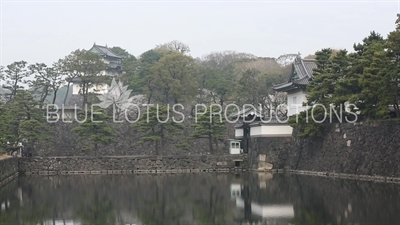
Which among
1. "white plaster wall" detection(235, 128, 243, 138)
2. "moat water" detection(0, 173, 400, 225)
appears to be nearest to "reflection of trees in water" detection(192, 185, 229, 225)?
"moat water" detection(0, 173, 400, 225)

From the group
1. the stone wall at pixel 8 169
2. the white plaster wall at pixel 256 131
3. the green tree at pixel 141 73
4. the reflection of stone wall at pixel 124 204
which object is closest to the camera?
the reflection of stone wall at pixel 124 204

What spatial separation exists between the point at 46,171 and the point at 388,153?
2032 centimetres

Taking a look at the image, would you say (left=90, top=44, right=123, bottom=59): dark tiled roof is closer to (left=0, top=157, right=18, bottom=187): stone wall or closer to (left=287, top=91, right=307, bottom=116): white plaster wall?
(left=0, top=157, right=18, bottom=187): stone wall

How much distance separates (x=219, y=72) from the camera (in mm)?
47156

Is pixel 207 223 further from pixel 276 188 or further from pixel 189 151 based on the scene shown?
pixel 189 151

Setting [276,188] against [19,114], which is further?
[19,114]

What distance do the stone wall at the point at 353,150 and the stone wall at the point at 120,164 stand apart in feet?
18.4

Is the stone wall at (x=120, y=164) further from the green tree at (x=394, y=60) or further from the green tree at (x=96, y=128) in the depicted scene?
the green tree at (x=394, y=60)

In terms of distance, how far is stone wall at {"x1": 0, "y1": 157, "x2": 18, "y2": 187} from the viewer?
25244mm

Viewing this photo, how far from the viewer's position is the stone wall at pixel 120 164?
33062 mm

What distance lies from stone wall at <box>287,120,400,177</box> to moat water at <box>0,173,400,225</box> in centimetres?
161

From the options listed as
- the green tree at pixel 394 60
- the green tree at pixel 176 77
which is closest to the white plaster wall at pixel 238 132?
the green tree at pixel 176 77

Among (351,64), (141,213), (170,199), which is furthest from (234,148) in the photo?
(141,213)

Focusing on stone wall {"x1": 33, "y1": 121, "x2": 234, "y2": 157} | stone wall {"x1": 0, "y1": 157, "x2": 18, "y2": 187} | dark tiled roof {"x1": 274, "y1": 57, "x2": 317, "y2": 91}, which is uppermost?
dark tiled roof {"x1": 274, "y1": 57, "x2": 317, "y2": 91}
